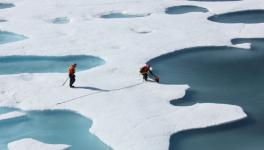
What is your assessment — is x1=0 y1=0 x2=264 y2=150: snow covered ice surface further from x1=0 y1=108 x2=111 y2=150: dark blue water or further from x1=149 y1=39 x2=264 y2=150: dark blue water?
x1=149 y1=39 x2=264 y2=150: dark blue water

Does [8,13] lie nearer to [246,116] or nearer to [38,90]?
[38,90]

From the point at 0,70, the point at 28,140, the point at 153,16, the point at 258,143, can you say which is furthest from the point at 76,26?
the point at 258,143

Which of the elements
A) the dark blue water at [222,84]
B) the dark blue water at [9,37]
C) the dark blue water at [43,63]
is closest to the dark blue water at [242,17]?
the dark blue water at [222,84]

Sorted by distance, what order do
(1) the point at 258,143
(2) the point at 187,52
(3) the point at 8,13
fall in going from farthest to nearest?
1. (3) the point at 8,13
2. (2) the point at 187,52
3. (1) the point at 258,143

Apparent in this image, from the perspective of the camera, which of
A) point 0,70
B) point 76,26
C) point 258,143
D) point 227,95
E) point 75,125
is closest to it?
point 258,143

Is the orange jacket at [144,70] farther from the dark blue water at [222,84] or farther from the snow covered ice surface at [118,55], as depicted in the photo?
the dark blue water at [222,84]

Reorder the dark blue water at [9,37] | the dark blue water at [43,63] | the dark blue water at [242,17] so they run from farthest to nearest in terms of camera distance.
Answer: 1. the dark blue water at [242,17]
2. the dark blue water at [9,37]
3. the dark blue water at [43,63]
